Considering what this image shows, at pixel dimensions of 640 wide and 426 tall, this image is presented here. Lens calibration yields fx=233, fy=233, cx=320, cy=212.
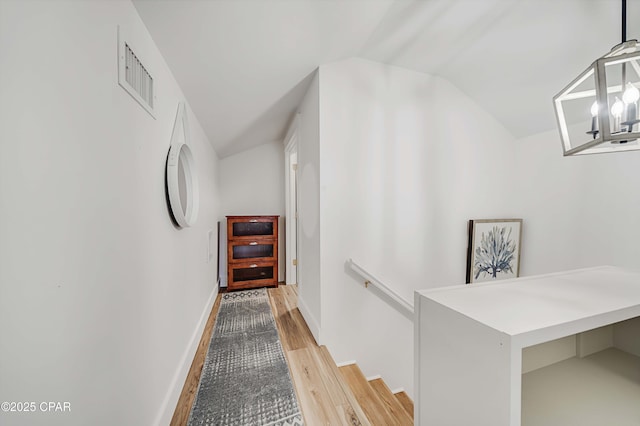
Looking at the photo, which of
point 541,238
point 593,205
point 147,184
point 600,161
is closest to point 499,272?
point 541,238

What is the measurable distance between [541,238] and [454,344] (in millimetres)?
2725

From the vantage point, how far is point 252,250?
3.35 metres

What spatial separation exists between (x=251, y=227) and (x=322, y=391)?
7.66 ft

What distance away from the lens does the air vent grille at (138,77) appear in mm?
901

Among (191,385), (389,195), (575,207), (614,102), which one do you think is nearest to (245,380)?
(191,385)

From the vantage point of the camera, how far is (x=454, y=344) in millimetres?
682

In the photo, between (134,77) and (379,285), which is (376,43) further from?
(379,285)

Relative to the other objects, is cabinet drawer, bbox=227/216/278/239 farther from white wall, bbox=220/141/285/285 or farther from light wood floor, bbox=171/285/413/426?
light wood floor, bbox=171/285/413/426

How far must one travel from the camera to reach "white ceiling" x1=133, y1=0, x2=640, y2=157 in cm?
119

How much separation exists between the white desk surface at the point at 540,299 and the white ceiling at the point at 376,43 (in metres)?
1.54

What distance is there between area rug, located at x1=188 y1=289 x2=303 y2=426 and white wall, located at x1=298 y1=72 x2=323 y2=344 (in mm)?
395

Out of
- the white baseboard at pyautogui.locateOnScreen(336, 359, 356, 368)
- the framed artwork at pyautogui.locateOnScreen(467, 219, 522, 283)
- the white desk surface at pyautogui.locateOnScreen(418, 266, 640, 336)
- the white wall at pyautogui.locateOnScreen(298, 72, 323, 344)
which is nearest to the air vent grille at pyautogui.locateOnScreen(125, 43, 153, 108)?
the white wall at pyautogui.locateOnScreen(298, 72, 323, 344)

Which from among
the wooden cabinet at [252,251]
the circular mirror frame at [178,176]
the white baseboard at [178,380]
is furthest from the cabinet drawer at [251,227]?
the circular mirror frame at [178,176]

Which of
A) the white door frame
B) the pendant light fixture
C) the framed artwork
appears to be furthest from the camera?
the white door frame
